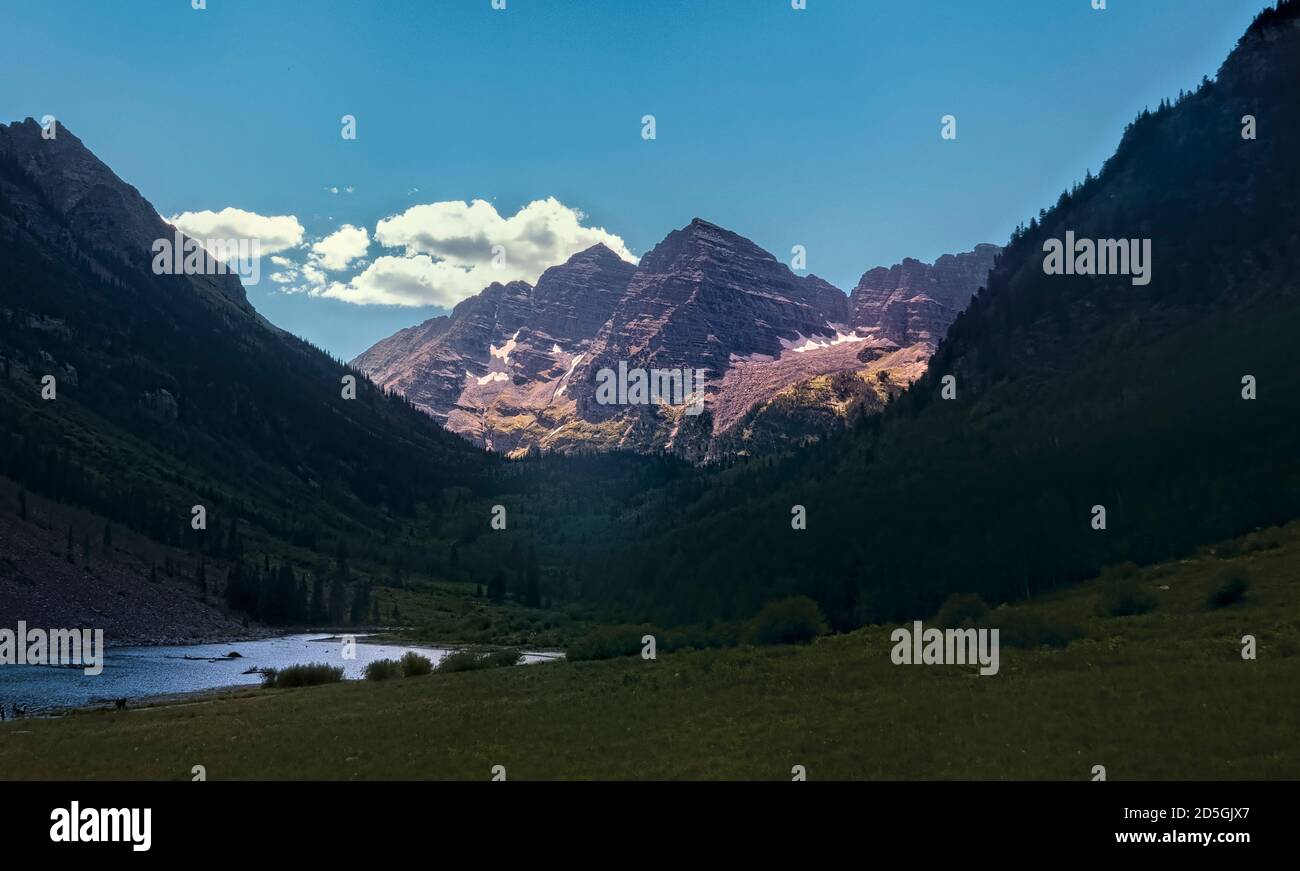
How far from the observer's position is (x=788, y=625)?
260 feet

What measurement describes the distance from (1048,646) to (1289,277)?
470 ft

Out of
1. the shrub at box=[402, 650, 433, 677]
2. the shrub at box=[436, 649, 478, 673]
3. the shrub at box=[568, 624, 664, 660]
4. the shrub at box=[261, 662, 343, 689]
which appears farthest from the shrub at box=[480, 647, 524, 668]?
the shrub at box=[261, 662, 343, 689]

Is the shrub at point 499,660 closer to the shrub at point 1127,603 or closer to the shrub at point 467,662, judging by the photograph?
the shrub at point 467,662

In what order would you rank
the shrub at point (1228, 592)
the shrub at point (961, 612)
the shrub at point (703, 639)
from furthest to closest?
the shrub at point (703, 639), the shrub at point (961, 612), the shrub at point (1228, 592)

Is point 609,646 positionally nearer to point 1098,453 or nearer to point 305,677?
point 305,677

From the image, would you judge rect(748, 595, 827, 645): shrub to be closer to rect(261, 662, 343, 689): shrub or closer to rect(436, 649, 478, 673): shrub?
rect(436, 649, 478, 673): shrub

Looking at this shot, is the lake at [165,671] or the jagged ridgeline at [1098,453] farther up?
the jagged ridgeline at [1098,453]

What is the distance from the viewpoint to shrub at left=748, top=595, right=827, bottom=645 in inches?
3098

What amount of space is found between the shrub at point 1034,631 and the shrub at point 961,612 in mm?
6469

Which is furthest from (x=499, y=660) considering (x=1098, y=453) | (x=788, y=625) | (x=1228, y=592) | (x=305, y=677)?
(x=1098, y=453)

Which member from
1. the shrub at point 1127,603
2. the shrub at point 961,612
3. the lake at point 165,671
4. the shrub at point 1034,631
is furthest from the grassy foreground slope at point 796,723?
the lake at point 165,671

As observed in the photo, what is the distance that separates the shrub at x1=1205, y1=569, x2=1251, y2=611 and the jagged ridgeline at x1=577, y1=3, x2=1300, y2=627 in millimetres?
36343

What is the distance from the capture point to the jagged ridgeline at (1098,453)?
11012 cm
